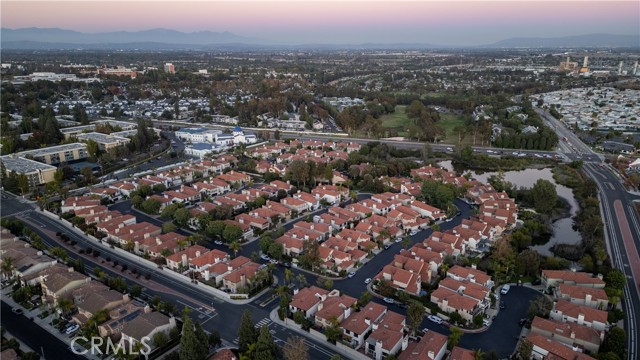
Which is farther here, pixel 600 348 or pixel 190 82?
pixel 190 82

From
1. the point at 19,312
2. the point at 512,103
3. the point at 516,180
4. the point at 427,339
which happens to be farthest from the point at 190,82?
the point at 427,339

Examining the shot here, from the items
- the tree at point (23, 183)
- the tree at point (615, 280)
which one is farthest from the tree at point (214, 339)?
the tree at point (23, 183)

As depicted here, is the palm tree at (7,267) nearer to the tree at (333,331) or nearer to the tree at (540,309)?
the tree at (333,331)

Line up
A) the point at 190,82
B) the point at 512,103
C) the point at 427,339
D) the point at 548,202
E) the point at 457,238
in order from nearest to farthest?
1. the point at 427,339
2. the point at 457,238
3. the point at 548,202
4. the point at 512,103
5. the point at 190,82

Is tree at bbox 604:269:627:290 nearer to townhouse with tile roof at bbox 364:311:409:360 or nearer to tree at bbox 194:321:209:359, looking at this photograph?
townhouse with tile roof at bbox 364:311:409:360

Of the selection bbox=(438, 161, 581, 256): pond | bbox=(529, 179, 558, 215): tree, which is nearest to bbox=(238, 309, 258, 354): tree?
bbox=(438, 161, 581, 256): pond

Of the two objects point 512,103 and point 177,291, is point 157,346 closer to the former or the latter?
point 177,291
